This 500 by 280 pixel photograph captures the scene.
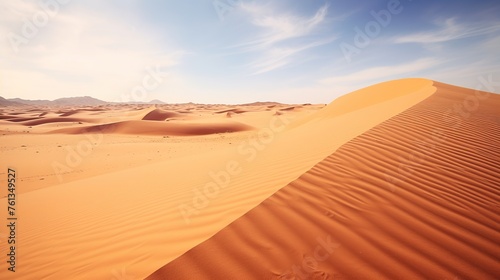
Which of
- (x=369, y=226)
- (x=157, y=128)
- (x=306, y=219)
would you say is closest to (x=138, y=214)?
(x=306, y=219)

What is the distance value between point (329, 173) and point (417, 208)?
1046 millimetres

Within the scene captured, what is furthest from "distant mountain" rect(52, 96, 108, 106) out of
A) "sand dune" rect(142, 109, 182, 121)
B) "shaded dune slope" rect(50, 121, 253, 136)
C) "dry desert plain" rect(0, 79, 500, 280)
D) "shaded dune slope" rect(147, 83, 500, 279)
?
"shaded dune slope" rect(147, 83, 500, 279)

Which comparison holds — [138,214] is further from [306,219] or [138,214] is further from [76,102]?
[76,102]

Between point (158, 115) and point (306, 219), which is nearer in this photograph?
point (306, 219)

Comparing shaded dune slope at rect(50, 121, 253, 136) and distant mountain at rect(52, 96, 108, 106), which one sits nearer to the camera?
shaded dune slope at rect(50, 121, 253, 136)

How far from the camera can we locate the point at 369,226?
8.09 feet

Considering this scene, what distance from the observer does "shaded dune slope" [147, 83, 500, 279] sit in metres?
2.03

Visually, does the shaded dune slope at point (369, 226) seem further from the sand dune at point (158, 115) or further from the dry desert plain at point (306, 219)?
the sand dune at point (158, 115)

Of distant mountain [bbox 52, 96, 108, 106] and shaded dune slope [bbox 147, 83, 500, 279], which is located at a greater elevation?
distant mountain [bbox 52, 96, 108, 106]

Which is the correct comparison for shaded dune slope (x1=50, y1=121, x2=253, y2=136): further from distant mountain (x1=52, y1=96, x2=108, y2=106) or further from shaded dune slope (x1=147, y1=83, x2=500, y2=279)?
Result: distant mountain (x1=52, y1=96, x2=108, y2=106)

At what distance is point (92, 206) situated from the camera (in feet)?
16.0

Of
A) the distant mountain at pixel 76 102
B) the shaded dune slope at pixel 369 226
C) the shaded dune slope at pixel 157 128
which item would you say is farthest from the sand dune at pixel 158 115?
the distant mountain at pixel 76 102

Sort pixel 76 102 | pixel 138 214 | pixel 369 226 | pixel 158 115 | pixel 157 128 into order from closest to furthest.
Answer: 1. pixel 369 226
2. pixel 138 214
3. pixel 157 128
4. pixel 158 115
5. pixel 76 102

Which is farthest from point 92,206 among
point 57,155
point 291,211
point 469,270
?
point 57,155
